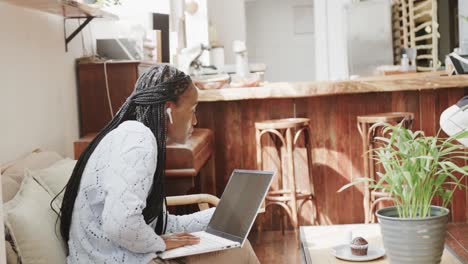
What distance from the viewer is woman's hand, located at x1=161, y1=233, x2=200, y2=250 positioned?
2.22 m

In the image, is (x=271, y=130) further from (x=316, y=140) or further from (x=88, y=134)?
(x=88, y=134)

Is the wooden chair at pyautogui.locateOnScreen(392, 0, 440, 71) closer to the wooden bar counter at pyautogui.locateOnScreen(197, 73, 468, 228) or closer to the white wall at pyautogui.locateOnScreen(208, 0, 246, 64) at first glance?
the white wall at pyautogui.locateOnScreen(208, 0, 246, 64)

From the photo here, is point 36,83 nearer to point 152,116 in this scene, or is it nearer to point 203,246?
point 152,116

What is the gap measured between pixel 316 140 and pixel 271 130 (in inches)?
23.3

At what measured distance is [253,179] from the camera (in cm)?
249

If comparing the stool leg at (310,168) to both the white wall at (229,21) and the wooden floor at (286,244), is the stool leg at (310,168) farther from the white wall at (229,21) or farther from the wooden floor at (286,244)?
the white wall at (229,21)

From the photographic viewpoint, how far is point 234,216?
7.87 feet

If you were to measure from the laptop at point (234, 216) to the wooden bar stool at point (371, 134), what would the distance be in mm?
2007

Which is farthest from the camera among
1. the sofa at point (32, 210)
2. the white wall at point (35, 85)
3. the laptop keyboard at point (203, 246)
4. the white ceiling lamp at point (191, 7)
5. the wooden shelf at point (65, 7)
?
the white ceiling lamp at point (191, 7)

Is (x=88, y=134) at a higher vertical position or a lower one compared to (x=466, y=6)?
lower

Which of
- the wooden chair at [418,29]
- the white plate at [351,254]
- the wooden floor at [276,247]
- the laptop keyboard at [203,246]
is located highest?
the wooden chair at [418,29]

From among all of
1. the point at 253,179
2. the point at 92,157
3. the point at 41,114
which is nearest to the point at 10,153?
the point at 41,114

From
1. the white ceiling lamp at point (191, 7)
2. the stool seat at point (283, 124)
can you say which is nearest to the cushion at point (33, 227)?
the stool seat at point (283, 124)

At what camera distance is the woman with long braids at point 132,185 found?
80.7 inches
